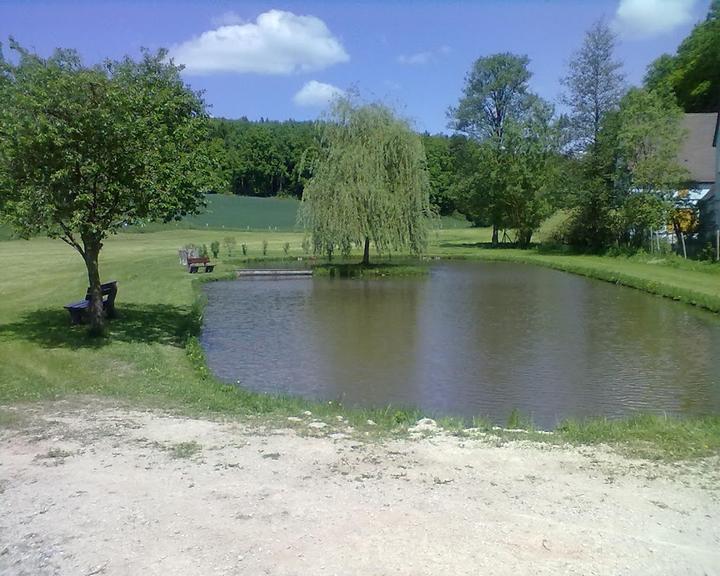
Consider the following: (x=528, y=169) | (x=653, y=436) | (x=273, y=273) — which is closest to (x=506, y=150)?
(x=528, y=169)

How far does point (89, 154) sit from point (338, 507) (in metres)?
9.32

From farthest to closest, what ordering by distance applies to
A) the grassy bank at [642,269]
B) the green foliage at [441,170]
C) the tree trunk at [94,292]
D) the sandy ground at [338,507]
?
the green foliage at [441,170] < the grassy bank at [642,269] < the tree trunk at [94,292] < the sandy ground at [338,507]

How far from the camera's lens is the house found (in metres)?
32.7

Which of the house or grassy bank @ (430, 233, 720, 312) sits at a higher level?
the house

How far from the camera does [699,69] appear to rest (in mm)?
49688

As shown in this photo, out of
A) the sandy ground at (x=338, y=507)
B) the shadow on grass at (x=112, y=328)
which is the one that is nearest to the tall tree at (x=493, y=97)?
the shadow on grass at (x=112, y=328)

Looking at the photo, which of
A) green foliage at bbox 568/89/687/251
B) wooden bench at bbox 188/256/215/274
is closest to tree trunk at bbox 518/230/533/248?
green foliage at bbox 568/89/687/251

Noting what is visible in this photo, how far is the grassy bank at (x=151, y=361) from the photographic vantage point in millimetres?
7770

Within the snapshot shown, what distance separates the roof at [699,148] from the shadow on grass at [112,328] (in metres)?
30.5

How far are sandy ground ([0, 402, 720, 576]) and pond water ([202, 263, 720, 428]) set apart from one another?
3245 mm

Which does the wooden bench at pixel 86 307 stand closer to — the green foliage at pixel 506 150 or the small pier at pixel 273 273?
the small pier at pixel 273 273

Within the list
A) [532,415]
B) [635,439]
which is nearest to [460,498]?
[635,439]

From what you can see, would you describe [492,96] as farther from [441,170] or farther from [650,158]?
[441,170]

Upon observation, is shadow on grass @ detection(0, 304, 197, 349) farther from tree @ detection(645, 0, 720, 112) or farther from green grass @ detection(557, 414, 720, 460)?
tree @ detection(645, 0, 720, 112)
